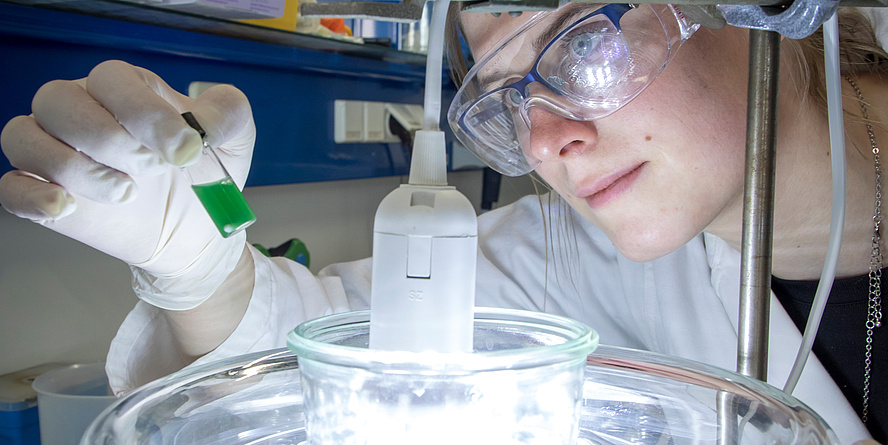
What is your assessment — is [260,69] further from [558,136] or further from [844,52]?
[844,52]

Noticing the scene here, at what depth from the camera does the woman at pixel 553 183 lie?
61 cm

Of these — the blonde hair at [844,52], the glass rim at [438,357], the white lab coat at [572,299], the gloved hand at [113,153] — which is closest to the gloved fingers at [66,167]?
the gloved hand at [113,153]

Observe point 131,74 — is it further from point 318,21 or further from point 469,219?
point 318,21

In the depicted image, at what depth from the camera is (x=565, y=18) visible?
0.75 metres

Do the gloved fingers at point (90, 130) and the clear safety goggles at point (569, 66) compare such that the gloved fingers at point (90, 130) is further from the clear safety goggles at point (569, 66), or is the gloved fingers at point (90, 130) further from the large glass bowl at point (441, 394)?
the clear safety goggles at point (569, 66)

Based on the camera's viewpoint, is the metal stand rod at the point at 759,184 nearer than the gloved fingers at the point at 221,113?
Yes

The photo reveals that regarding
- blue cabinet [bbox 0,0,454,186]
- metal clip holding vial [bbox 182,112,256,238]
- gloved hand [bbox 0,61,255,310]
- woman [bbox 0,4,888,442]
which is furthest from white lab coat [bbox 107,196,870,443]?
metal clip holding vial [bbox 182,112,256,238]

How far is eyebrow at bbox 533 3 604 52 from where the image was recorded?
71 cm

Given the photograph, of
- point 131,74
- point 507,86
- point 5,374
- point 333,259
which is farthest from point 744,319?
point 333,259

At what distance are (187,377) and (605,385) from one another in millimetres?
376

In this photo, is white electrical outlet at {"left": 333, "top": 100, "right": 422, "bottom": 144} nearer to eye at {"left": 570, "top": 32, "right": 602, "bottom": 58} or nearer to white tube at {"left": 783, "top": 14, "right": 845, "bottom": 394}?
eye at {"left": 570, "top": 32, "right": 602, "bottom": 58}

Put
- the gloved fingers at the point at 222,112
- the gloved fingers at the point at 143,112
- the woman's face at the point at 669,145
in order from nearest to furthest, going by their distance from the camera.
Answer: the gloved fingers at the point at 143,112 < the gloved fingers at the point at 222,112 < the woman's face at the point at 669,145

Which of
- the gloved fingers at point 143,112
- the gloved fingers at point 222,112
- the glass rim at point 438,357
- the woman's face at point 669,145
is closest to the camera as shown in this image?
the glass rim at point 438,357

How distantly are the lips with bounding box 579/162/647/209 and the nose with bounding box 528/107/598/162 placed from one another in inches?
1.9
